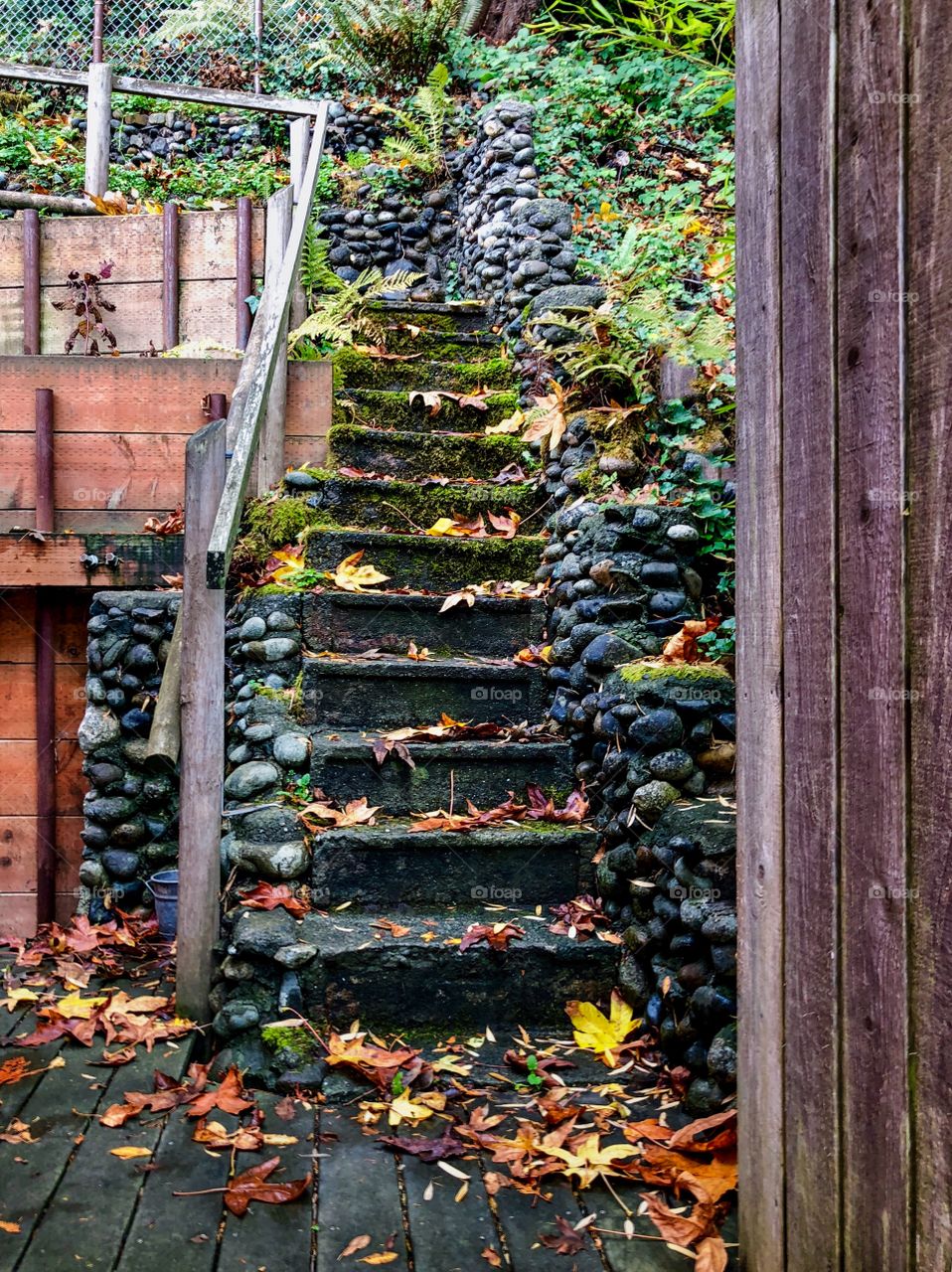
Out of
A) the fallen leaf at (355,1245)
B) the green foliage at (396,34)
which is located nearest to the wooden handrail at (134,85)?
the green foliage at (396,34)

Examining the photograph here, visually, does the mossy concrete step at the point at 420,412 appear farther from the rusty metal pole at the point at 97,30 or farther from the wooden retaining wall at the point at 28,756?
the rusty metal pole at the point at 97,30

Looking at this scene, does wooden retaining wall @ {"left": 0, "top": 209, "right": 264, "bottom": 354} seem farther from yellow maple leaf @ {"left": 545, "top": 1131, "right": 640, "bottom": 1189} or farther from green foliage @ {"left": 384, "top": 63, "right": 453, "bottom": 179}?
yellow maple leaf @ {"left": 545, "top": 1131, "right": 640, "bottom": 1189}

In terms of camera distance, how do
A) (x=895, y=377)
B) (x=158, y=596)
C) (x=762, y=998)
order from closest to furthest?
(x=895, y=377)
(x=762, y=998)
(x=158, y=596)

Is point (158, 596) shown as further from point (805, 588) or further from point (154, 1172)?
point (805, 588)

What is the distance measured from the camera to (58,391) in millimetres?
4879

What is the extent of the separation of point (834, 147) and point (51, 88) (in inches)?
400

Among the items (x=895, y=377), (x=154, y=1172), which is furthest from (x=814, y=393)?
(x=154, y=1172)

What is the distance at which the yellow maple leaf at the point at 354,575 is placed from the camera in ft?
13.1

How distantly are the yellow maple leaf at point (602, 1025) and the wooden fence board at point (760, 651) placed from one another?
3.19ft

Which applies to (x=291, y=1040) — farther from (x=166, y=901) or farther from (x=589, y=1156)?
(x=166, y=901)

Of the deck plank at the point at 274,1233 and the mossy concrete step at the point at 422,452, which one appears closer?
the deck plank at the point at 274,1233

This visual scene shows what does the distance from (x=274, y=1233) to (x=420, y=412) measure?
3.92 meters

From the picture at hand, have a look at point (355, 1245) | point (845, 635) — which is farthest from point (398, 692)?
point (845, 635)

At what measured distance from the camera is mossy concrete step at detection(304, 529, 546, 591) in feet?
13.6
